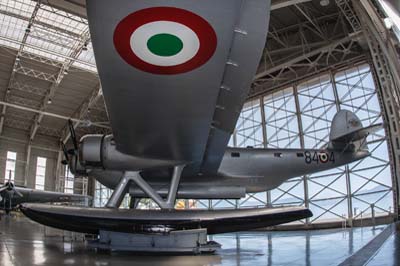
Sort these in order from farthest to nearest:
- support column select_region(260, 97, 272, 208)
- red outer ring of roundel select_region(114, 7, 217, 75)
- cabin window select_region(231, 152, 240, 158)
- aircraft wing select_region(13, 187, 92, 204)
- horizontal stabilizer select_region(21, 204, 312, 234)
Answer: aircraft wing select_region(13, 187, 92, 204) → support column select_region(260, 97, 272, 208) → cabin window select_region(231, 152, 240, 158) → horizontal stabilizer select_region(21, 204, 312, 234) → red outer ring of roundel select_region(114, 7, 217, 75)

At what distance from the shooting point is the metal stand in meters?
6.96

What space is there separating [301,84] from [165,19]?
77.3 feet

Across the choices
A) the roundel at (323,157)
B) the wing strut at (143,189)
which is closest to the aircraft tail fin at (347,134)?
the roundel at (323,157)

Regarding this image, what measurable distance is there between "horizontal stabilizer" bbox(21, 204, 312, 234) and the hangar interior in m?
11.4

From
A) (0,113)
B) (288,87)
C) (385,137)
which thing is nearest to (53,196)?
(0,113)

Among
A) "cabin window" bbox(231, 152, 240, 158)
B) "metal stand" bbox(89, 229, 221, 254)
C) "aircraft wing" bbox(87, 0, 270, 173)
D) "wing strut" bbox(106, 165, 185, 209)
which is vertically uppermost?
"aircraft wing" bbox(87, 0, 270, 173)

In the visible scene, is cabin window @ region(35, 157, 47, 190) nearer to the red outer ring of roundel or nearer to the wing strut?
the wing strut

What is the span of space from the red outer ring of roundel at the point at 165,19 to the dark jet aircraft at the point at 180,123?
0.5 inches

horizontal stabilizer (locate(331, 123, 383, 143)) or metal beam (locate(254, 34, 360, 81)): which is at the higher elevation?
metal beam (locate(254, 34, 360, 81))

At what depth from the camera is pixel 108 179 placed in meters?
9.34

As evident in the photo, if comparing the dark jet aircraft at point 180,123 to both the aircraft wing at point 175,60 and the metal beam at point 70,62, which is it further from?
the metal beam at point 70,62

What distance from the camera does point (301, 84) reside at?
84.5ft

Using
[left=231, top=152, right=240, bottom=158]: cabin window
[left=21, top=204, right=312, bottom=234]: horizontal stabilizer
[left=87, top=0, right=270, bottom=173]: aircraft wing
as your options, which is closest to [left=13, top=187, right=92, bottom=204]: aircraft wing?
[left=231, top=152, right=240, bottom=158]: cabin window

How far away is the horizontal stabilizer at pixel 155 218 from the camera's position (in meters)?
7.34
